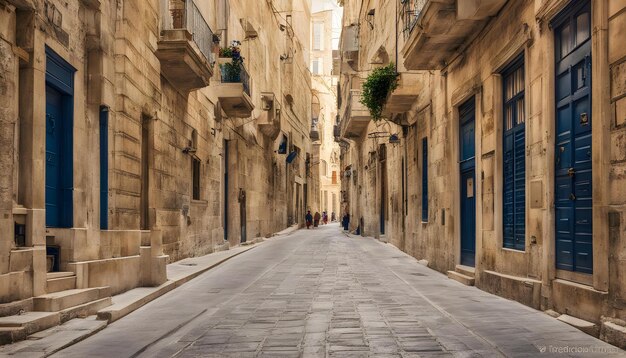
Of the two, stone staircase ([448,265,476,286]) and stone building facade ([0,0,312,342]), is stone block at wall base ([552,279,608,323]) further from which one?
stone building facade ([0,0,312,342])

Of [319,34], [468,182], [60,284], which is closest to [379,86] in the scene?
[468,182]

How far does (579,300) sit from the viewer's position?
7.18 metres

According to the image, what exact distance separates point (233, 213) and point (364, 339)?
17.8 meters

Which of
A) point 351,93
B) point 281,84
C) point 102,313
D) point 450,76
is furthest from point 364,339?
point 281,84

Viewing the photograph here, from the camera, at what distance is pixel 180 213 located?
15930 millimetres

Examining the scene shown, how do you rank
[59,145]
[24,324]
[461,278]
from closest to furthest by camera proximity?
[24,324]
[59,145]
[461,278]

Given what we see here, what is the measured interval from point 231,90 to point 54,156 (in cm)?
1251

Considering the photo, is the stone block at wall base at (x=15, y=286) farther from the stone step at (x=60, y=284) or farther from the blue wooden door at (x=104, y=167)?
the blue wooden door at (x=104, y=167)

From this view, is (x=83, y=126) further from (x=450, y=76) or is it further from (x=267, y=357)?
(x=450, y=76)

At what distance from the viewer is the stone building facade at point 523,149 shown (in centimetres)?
661

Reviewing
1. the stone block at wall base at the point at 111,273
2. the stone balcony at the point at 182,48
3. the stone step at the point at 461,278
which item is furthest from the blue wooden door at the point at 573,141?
the stone balcony at the point at 182,48

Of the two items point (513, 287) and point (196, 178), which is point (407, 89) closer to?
point (196, 178)

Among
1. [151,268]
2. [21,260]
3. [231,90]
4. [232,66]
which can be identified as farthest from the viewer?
[232,66]

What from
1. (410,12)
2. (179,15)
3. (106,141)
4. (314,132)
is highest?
(314,132)
